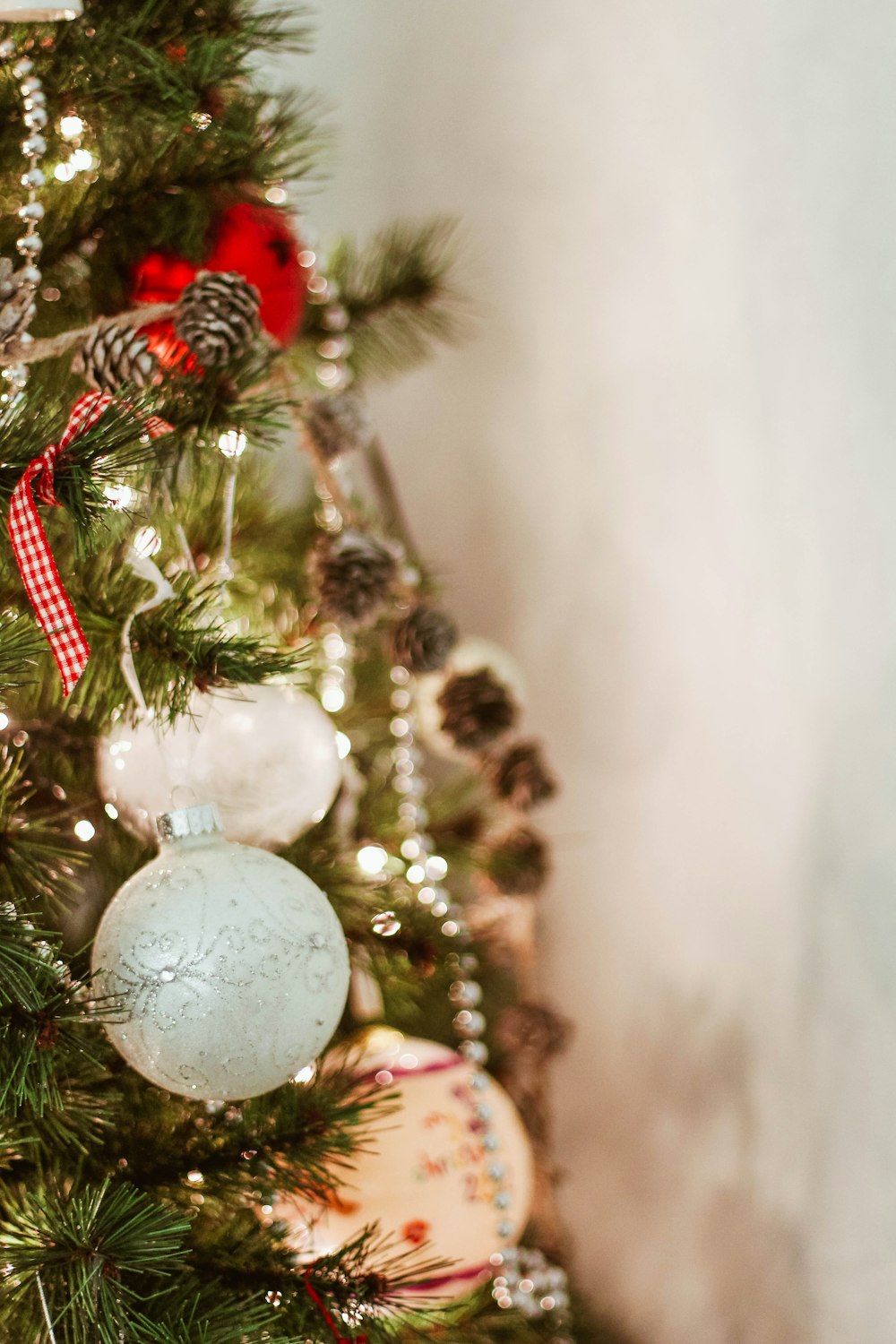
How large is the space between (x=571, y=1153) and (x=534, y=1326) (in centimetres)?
20

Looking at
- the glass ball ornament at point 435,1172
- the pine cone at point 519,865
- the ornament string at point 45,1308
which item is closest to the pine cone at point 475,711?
the pine cone at point 519,865

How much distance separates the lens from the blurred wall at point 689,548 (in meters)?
0.70

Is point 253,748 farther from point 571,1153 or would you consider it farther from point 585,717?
point 571,1153

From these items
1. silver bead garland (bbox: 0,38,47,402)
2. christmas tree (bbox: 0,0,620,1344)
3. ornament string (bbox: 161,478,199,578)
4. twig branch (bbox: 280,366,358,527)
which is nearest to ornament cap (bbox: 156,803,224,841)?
christmas tree (bbox: 0,0,620,1344)

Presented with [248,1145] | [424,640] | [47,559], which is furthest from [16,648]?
[424,640]

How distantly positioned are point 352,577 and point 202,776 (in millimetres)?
195

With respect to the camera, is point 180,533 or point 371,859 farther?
point 371,859

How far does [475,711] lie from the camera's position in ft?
2.64

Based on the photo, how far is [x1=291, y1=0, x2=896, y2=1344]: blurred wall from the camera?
704 millimetres

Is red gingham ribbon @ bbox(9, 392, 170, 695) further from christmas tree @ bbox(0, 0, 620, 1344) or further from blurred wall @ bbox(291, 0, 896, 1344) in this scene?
blurred wall @ bbox(291, 0, 896, 1344)

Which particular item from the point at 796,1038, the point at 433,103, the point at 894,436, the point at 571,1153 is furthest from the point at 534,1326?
the point at 433,103

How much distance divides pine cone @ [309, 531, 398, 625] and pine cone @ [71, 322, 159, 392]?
194mm

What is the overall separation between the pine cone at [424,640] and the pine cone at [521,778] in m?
0.13

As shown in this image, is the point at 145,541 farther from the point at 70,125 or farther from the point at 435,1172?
the point at 435,1172
